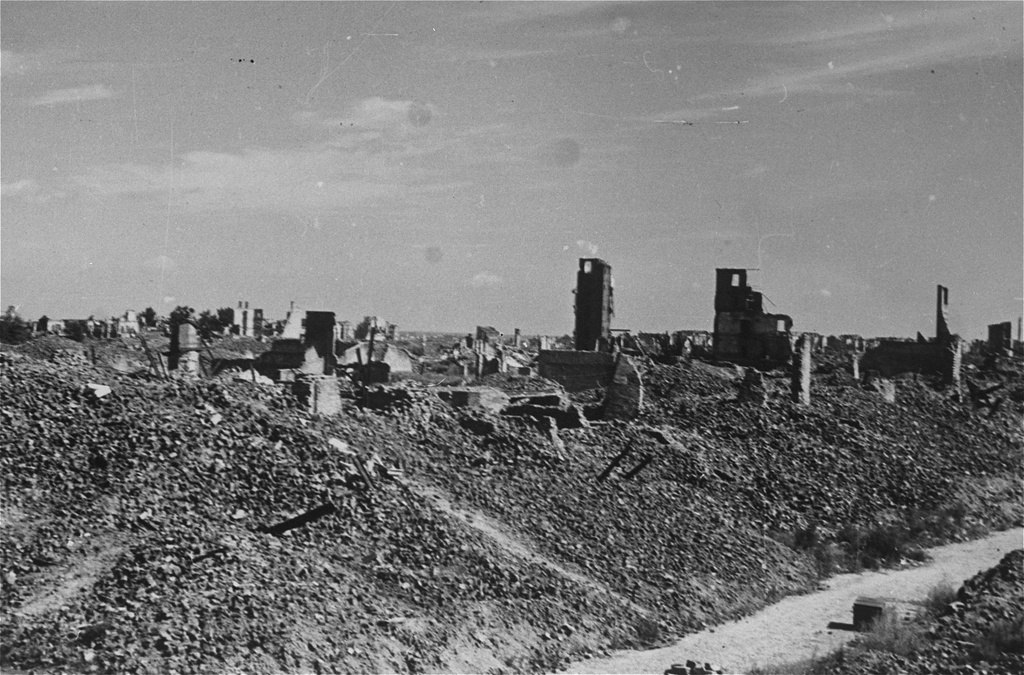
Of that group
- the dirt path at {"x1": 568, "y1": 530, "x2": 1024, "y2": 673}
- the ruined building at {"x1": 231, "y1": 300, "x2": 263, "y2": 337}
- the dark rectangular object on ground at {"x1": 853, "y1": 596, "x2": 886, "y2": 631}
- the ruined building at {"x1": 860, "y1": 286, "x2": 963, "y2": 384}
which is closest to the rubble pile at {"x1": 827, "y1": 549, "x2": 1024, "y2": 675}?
the dark rectangular object on ground at {"x1": 853, "y1": 596, "x2": 886, "y2": 631}

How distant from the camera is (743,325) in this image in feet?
115

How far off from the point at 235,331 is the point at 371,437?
35.3 meters

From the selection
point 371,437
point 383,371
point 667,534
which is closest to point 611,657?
point 667,534

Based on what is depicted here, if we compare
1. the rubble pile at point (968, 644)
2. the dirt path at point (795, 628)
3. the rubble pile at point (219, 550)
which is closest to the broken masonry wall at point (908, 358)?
the dirt path at point (795, 628)

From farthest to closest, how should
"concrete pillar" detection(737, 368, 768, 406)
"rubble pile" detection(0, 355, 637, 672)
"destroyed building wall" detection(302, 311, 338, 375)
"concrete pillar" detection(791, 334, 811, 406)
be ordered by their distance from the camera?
"destroyed building wall" detection(302, 311, 338, 375), "concrete pillar" detection(791, 334, 811, 406), "concrete pillar" detection(737, 368, 768, 406), "rubble pile" detection(0, 355, 637, 672)

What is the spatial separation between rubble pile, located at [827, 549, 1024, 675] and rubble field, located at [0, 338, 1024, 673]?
2472 mm

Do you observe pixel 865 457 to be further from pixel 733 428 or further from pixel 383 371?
pixel 383 371

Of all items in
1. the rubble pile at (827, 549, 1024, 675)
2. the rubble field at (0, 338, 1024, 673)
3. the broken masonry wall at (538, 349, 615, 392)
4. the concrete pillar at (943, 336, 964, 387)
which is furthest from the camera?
the concrete pillar at (943, 336, 964, 387)

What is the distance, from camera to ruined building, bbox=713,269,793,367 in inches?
1353

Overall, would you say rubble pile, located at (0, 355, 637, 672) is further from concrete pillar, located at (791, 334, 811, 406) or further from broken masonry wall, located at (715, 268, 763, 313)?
broken masonry wall, located at (715, 268, 763, 313)

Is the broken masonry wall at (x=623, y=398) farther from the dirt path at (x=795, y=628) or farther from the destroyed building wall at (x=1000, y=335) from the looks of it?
the destroyed building wall at (x=1000, y=335)

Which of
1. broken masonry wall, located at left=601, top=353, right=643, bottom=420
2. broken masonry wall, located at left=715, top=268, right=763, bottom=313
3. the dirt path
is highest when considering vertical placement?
broken masonry wall, located at left=715, top=268, right=763, bottom=313

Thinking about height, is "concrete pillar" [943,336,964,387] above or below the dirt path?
above

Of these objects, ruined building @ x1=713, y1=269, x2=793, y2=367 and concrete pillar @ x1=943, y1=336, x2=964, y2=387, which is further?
ruined building @ x1=713, y1=269, x2=793, y2=367
